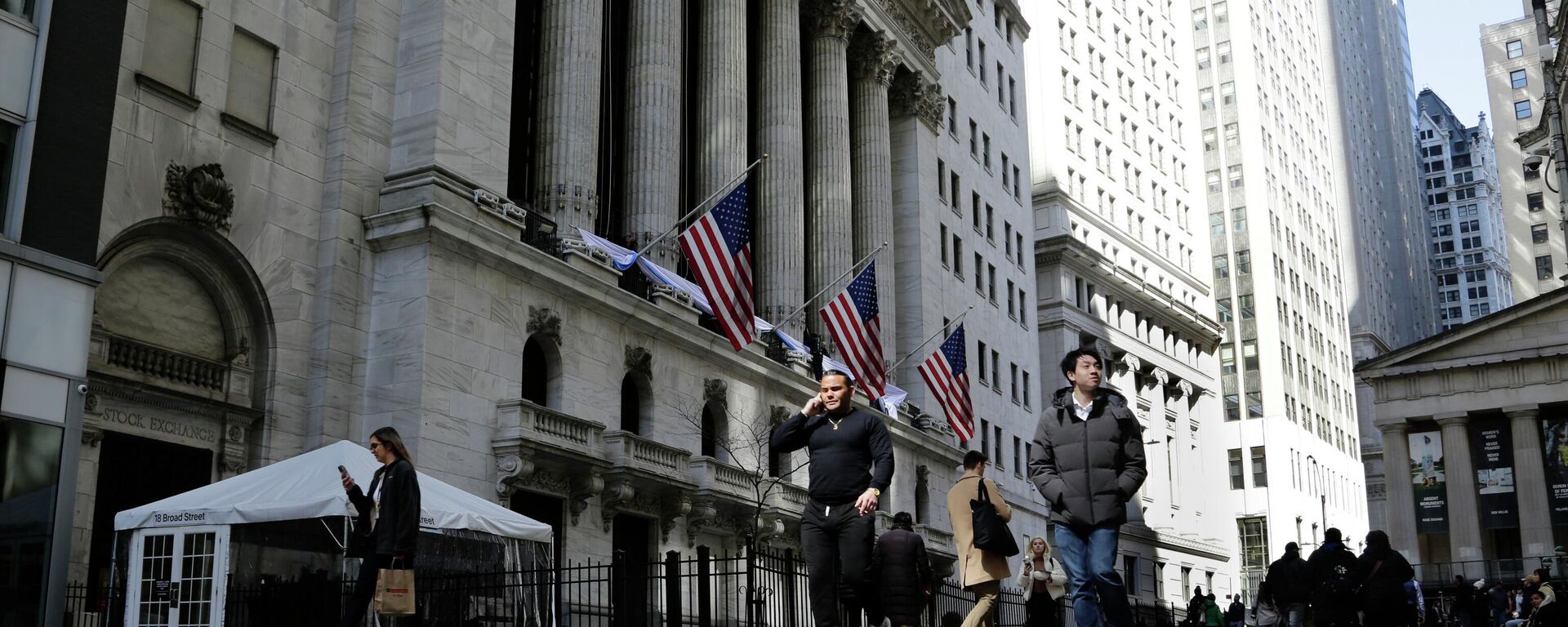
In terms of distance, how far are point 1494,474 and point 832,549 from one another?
62.7 meters

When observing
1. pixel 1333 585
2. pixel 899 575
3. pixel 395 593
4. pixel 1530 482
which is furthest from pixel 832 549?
pixel 1530 482

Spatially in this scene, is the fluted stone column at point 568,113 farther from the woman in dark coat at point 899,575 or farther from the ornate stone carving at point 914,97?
the ornate stone carving at point 914,97

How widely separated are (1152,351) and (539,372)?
209 ft

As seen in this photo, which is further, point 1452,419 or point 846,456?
point 1452,419

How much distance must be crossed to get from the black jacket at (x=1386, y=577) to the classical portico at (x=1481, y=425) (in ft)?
168

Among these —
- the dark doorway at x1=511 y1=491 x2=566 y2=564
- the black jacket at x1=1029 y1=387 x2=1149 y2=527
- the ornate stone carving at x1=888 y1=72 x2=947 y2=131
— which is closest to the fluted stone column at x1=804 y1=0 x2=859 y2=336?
the ornate stone carving at x1=888 y1=72 x2=947 y2=131

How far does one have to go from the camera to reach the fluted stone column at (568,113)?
1364 inches

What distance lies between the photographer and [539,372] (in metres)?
32.7

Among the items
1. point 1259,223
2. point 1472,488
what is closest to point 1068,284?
point 1472,488

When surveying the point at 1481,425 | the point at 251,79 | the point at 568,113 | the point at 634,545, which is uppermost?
the point at 568,113

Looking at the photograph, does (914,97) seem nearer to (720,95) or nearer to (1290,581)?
(720,95)

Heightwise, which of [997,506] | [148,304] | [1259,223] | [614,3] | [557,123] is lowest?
[997,506]

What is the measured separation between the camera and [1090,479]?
12398 millimetres

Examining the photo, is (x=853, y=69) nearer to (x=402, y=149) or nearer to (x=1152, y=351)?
(x=402, y=149)
